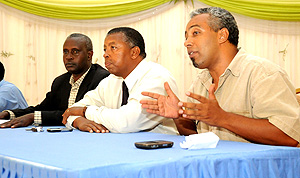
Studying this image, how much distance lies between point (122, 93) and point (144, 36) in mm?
2238

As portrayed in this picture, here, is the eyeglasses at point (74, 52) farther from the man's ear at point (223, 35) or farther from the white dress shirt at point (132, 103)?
the man's ear at point (223, 35)

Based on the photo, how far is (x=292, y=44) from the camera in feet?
13.9

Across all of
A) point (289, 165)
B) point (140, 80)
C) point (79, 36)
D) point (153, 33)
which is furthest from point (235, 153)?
point (153, 33)

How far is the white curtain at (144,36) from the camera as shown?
4297 millimetres

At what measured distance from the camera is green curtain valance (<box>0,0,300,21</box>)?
4.22 m

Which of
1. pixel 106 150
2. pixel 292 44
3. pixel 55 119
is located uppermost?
pixel 292 44

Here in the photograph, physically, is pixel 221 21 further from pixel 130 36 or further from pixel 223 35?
pixel 130 36

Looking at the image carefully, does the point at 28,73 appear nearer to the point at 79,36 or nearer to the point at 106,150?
the point at 79,36

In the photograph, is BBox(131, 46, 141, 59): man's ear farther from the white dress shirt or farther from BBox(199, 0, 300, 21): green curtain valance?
BBox(199, 0, 300, 21): green curtain valance

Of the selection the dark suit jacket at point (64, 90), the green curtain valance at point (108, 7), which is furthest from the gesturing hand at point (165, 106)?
the green curtain valance at point (108, 7)

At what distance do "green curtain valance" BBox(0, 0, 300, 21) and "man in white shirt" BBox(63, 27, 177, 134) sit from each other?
1.80 metres

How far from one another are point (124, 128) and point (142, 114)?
146mm

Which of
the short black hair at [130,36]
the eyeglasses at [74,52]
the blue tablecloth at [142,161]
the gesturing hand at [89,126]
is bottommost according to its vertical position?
the gesturing hand at [89,126]

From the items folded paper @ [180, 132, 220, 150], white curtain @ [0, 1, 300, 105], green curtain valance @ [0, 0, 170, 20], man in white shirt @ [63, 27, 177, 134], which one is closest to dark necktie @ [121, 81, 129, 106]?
man in white shirt @ [63, 27, 177, 134]
